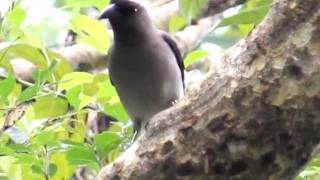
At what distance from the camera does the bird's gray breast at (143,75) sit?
2736 millimetres

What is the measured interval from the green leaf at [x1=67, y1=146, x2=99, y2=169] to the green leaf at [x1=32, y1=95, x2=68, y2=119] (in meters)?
0.32

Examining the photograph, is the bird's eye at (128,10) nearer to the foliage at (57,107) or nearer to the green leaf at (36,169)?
the foliage at (57,107)

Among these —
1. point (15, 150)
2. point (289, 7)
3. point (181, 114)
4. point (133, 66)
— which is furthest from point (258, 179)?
point (133, 66)

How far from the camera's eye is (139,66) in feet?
8.99

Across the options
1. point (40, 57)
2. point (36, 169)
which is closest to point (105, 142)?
point (36, 169)

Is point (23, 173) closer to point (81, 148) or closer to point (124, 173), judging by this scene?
point (81, 148)

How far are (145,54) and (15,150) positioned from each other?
0.99 meters

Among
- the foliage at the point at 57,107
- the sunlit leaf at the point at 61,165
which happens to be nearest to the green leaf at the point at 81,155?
the foliage at the point at 57,107

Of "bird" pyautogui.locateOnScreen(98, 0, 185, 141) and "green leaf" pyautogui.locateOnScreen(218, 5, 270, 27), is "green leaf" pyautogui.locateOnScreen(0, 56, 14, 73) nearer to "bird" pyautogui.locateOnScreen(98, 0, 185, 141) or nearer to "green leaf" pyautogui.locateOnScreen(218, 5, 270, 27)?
"bird" pyautogui.locateOnScreen(98, 0, 185, 141)

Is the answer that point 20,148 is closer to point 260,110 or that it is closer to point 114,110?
point 114,110

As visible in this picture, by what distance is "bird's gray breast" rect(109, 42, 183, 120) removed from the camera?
2.74m

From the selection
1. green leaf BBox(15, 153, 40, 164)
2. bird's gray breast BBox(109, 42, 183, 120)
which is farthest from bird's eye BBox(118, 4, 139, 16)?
green leaf BBox(15, 153, 40, 164)

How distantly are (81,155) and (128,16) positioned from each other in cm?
103

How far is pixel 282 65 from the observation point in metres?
1.39
